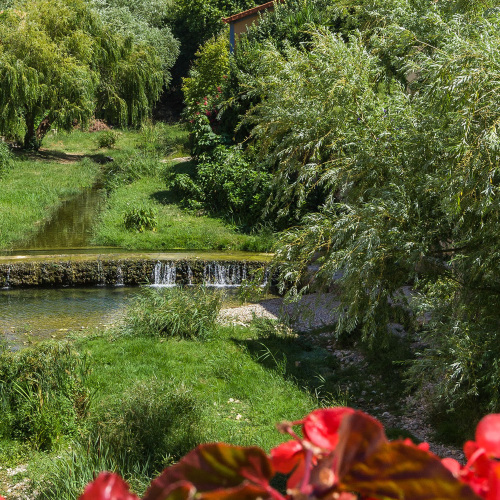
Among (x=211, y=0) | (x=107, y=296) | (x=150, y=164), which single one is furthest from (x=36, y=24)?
(x=211, y=0)

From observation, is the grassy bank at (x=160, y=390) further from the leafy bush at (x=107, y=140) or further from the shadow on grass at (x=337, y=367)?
the leafy bush at (x=107, y=140)

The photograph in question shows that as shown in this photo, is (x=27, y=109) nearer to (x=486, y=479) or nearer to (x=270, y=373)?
(x=270, y=373)

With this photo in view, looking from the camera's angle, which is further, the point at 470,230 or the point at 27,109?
the point at 27,109

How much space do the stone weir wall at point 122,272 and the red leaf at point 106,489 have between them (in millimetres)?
11212

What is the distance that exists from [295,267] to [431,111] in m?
2.11

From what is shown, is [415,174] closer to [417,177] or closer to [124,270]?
[417,177]

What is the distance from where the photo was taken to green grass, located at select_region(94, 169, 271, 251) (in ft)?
45.1

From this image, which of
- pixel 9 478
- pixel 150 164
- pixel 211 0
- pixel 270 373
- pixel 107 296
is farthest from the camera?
pixel 211 0

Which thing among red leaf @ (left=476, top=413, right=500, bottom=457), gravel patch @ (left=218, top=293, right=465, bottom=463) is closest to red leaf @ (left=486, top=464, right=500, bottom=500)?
red leaf @ (left=476, top=413, right=500, bottom=457)

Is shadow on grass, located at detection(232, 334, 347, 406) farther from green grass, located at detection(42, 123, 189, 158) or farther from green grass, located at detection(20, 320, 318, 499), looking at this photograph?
green grass, located at detection(42, 123, 189, 158)

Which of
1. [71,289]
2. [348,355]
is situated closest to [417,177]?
[348,355]

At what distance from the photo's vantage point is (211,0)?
117 ft

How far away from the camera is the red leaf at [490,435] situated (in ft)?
2.07

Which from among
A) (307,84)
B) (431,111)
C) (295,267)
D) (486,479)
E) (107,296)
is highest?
(307,84)
